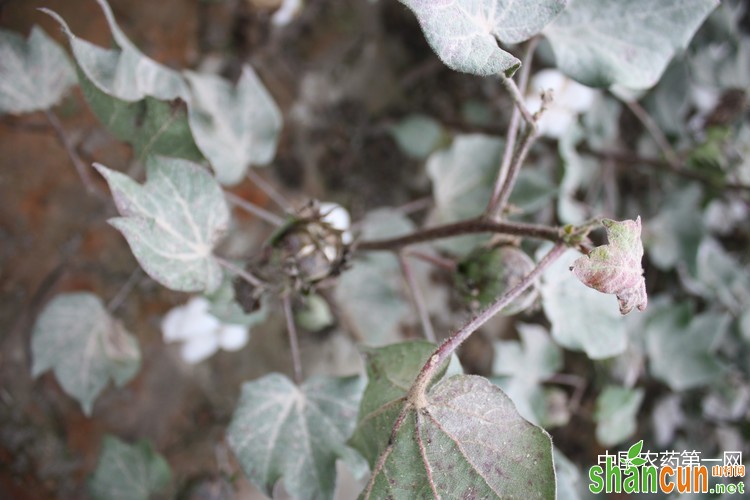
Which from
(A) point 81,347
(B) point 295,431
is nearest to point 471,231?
(B) point 295,431

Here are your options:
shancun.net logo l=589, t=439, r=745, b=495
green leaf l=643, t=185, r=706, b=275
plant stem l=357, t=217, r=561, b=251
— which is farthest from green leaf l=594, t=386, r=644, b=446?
plant stem l=357, t=217, r=561, b=251

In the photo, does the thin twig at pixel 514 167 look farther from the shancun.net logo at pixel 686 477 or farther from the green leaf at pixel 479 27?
the shancun.net logo at pixel 686 477

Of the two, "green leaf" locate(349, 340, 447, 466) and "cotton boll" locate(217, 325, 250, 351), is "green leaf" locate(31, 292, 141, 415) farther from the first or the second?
"green leaf" locate(349, 340, 447, 466)

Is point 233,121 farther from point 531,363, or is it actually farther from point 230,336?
point 531,363

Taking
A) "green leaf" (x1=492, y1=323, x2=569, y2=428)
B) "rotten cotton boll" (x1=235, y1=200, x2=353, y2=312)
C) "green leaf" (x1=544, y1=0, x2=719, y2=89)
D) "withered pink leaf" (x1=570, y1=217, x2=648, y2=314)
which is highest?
"green leaf" (x1=544, y1=0, x2=719, y2=89)

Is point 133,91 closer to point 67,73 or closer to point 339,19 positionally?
point 67,73

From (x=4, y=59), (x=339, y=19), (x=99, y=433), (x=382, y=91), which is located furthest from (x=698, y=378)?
(x=4, y=59)
